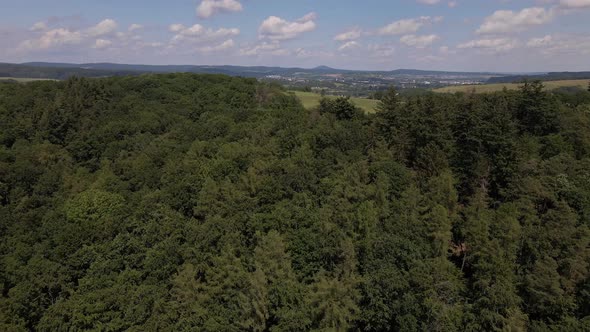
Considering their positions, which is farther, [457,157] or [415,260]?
[457,157]

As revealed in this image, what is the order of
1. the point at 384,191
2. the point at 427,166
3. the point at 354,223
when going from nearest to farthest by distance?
the point at 354,223 < the point at 384,191 < the point at 427,166

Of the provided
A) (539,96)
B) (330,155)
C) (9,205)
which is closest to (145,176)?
(9,205)

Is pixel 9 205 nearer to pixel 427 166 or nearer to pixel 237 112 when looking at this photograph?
pixel 237 112

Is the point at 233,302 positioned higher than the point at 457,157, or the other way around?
the point at 457,157

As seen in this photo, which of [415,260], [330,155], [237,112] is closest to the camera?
[415,260]

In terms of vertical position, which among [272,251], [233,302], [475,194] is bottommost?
[233,302]

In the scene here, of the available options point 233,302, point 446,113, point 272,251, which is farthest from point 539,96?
point 233,302

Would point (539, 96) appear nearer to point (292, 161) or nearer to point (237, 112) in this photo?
point (292, 161)
